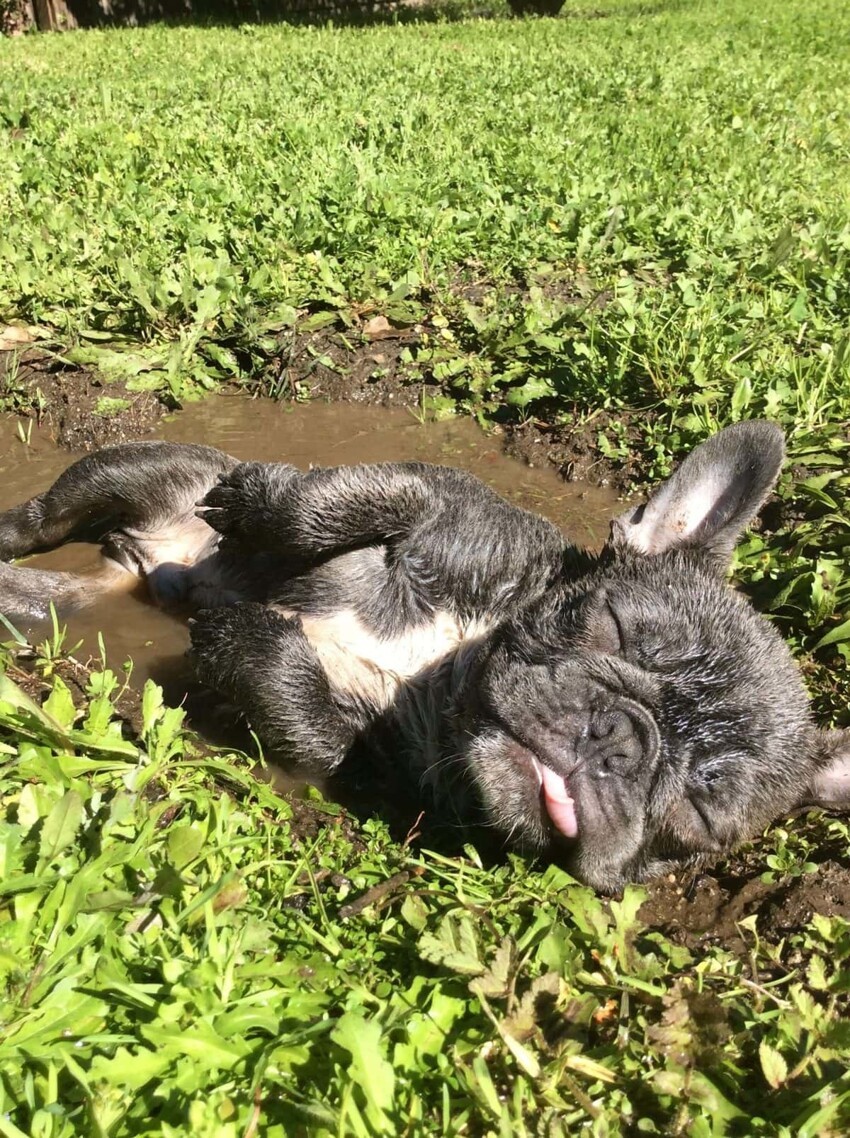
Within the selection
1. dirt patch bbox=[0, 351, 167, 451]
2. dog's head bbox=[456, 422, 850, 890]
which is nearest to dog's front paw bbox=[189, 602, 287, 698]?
dog's head bbox=[456, 422, 850, 890]

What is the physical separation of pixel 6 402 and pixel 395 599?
2.95m

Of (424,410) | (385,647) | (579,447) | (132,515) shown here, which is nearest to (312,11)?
(424,410)

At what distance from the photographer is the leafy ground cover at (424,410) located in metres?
2.13

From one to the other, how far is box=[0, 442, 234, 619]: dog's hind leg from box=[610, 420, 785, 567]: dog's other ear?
2.15 meters

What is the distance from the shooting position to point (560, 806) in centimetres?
301

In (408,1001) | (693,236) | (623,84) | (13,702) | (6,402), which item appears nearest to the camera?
(408,1001)

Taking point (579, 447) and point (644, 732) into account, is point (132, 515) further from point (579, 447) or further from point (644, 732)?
point (644, 732)

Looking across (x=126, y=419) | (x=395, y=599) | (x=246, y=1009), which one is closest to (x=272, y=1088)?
(x=246, y=1009)

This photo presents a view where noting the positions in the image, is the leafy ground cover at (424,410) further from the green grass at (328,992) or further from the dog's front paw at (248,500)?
the dog's front paw at (248,500)

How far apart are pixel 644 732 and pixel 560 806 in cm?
36

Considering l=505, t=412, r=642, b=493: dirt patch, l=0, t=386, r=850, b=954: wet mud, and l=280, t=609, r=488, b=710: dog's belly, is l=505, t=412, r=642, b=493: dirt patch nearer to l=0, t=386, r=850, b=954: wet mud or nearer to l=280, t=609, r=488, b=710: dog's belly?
l=0, t=386, r=850, b=954: wet mud

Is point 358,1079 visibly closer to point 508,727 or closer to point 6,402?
point 508,727

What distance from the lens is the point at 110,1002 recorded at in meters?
2.13

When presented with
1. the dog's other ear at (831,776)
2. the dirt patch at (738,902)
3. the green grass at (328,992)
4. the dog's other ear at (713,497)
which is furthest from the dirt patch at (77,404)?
the dog's other ear at (831,776)
